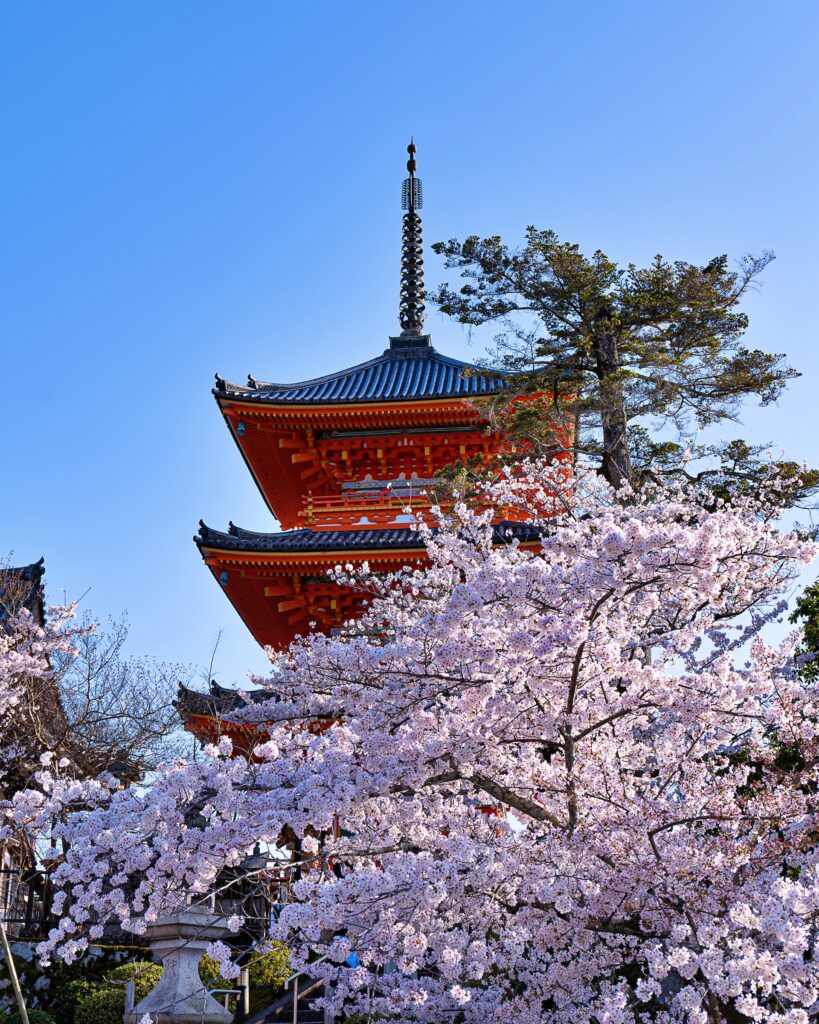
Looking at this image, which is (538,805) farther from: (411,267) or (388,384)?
(411,267)

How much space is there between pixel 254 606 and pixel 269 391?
3.91 metres

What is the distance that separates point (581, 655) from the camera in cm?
564

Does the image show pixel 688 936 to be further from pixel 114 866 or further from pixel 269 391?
pixel 269 391

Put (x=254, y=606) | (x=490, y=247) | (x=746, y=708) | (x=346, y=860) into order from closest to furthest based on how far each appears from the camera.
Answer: (x=746, y=708) < (x=346, y=860) < (x=490, y=247) < (x=254, y=606)

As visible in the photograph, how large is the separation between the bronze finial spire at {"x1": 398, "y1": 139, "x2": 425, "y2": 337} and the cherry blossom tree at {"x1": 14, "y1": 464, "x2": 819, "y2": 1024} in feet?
52.7

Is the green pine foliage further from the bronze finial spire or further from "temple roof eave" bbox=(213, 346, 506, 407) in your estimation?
the bronze finial spire

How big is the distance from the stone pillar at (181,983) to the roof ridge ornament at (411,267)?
47.7ft

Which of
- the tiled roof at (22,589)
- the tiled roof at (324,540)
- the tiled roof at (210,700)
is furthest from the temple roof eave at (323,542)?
the tiled roof at (22,589)

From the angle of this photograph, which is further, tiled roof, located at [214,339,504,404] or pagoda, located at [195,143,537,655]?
tiled roof, located at [214,339,504,404]

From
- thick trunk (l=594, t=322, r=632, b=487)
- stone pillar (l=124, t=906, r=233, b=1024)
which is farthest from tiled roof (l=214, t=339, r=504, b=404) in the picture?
stone pillar (l=124, t=906, r=233, b=1024)

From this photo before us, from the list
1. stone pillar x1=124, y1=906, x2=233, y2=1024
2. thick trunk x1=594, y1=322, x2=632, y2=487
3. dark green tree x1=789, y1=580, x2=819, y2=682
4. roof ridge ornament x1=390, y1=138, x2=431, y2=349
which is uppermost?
roof ridge ornament x1=390, y1=138, x2=431, y2=349

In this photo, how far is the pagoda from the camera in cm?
1498

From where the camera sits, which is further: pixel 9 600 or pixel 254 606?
pixel 9 600

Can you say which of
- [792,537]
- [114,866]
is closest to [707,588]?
[792,537]
